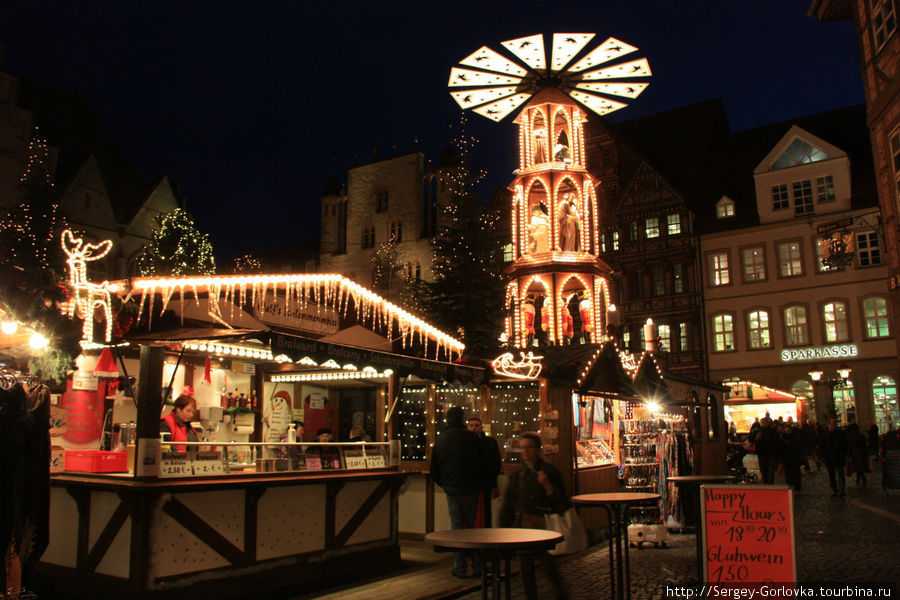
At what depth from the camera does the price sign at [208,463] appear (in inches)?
299

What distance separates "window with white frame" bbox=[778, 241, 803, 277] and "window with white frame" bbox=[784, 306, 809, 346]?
64.3 inches

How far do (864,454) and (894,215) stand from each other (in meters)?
6.26

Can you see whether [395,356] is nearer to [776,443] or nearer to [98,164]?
[776,443]

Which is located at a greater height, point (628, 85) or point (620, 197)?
point (620, 197)

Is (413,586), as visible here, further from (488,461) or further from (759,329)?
(759,329)

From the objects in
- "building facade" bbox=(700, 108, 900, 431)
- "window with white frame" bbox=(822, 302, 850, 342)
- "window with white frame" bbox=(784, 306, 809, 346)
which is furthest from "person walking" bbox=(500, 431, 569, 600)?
A: "window with white frame" bbox=(784, 306, 809, 346)

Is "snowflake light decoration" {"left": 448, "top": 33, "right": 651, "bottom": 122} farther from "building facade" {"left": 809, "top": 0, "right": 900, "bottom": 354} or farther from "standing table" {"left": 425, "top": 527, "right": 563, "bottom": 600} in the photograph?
"standing table" {"left": 425, "top": 527, "right": 563, "bottom": 600}

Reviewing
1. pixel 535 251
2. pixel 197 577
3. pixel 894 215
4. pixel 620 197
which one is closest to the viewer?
pixel 197 577

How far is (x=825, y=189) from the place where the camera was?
1326 inches

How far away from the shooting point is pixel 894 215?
18.8 m

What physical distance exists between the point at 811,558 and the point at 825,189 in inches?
1111

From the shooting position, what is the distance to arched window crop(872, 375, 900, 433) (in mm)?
30844

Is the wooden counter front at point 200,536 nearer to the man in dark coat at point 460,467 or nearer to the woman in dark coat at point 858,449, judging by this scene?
the man in dark coat at point 460,467

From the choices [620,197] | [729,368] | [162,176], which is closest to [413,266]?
[620,197]
